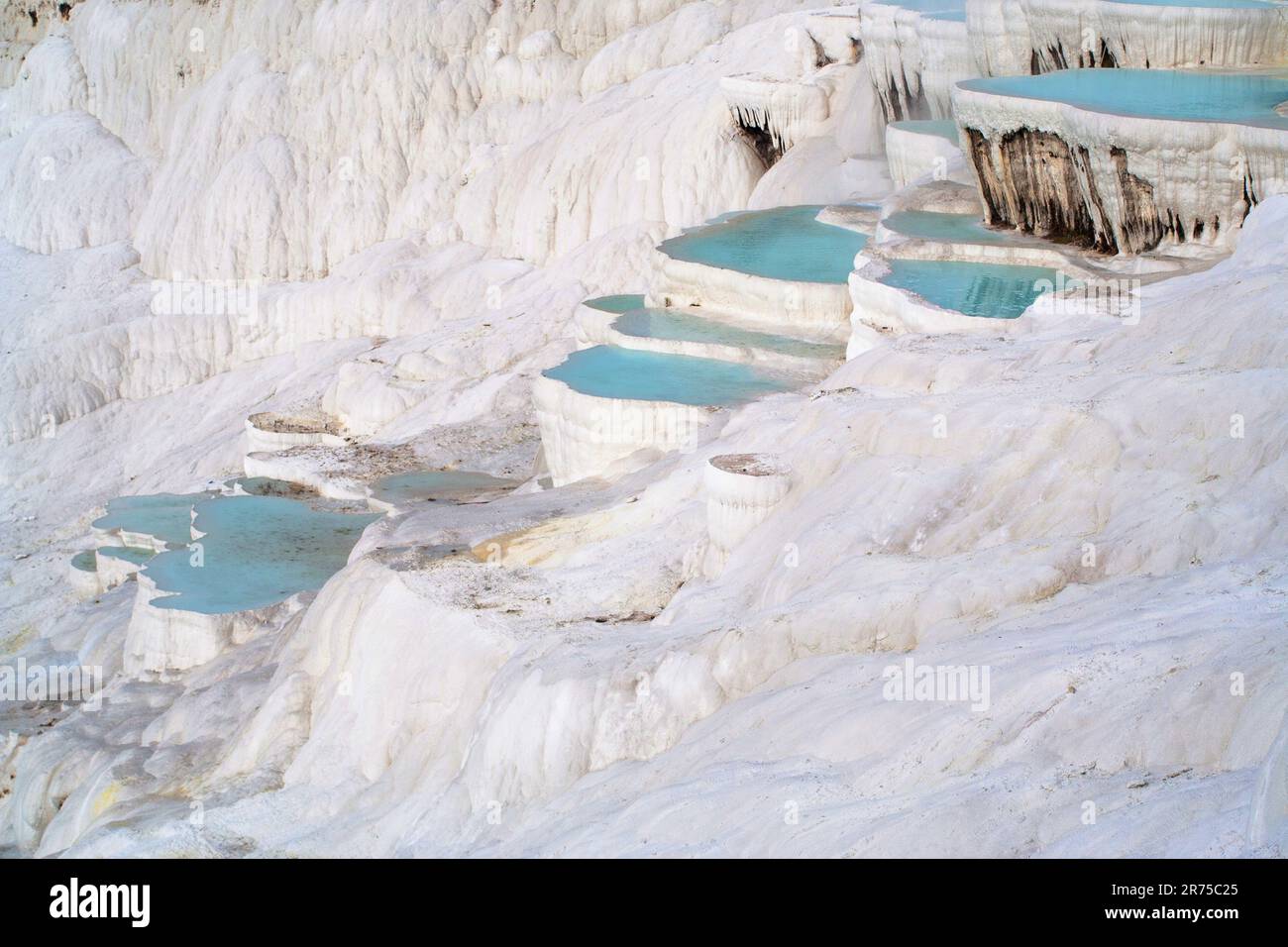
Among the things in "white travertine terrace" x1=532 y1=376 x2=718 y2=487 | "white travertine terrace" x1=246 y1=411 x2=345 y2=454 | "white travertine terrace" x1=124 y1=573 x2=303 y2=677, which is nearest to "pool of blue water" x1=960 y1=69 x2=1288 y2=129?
"white travertine terrace" x1=532 y1=376 x2=718 y2=487

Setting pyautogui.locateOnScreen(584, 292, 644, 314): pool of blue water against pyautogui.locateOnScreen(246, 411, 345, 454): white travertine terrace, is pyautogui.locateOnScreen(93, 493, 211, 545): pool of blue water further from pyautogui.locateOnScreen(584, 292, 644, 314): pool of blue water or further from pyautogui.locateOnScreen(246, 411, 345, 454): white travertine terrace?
pyautogui.locateOnScreen(584, 292, 644, 314): pool of blue water

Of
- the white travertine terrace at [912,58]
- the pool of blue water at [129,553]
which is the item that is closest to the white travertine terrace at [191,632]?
the pool of blue water at [129,553]

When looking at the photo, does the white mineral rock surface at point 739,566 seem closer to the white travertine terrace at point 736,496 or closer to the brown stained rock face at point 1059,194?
the white travertine terrace at point 736,496
